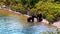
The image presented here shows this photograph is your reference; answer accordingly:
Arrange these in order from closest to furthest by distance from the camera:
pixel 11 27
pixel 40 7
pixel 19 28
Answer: pixel 19 28
pixel 11 27
pixel 40 7

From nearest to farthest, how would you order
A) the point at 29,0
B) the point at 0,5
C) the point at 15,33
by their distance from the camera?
1. the point at 15,33
2. the point at 29,0
3. the point at 0,5

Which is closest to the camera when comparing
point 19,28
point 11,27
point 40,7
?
point 19,28

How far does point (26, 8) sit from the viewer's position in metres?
61.3

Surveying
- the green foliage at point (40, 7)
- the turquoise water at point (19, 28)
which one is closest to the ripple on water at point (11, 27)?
the turquoise water at point (19, 28)

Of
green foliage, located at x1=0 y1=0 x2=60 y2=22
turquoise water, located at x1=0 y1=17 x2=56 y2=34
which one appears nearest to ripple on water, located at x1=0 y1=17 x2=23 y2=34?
turquoise water, located at x1=0 y1=17 x2=56 y2=34

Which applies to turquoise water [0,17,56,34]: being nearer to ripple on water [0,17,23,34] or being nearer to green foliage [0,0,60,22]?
ripple on water [0,17,23,34]

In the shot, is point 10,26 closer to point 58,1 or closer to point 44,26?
point 44,26

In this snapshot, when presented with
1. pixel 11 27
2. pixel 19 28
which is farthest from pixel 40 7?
pixel 19 28

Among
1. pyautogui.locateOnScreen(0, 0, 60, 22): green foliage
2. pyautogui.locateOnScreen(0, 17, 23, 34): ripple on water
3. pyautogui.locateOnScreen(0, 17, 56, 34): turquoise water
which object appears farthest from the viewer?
pyautogui.locateOnScreen(0, 0, 60, 22): green foliage

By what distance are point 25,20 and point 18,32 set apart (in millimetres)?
10145

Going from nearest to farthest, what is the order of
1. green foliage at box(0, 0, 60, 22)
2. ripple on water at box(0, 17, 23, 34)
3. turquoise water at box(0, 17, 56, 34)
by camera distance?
turquoise water at box(0, 17, 56, 34), ripple on water at box(0, 17, 23, 34), green foliage at box(0, 0, 60, 22)

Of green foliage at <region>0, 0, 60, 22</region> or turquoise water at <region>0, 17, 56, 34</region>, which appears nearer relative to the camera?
turquoise water at <region>0, 17, 56, 34</region>

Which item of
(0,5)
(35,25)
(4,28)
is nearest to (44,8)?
(35,25)

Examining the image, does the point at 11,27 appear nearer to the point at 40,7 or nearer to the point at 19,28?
the point at 19,28
